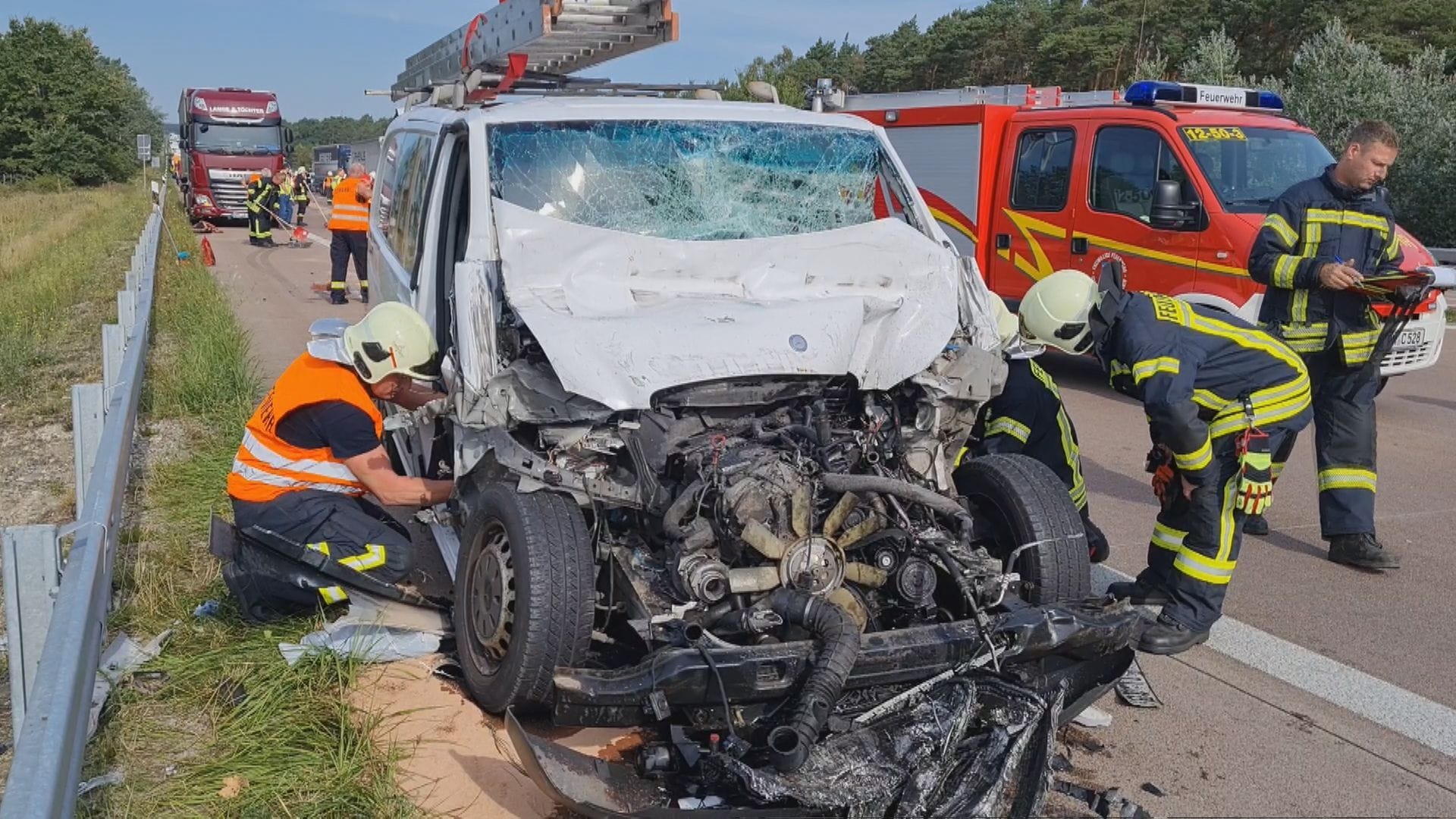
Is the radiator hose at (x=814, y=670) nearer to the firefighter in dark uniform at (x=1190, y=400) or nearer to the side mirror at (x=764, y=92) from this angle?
the firefighter in dark uniform at (x=1190, y=400)

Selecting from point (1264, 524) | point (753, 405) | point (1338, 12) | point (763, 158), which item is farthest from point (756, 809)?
point (1338, 12)

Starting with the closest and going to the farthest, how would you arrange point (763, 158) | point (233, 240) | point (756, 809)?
point (756, 809) → point (763, 158) → point (233, 240)

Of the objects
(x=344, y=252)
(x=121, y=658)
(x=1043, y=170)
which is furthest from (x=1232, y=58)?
(x=121, y=658)

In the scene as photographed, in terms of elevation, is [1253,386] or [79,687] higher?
[1253,386]

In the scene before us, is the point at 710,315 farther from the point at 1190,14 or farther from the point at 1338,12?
the point at 1190,14

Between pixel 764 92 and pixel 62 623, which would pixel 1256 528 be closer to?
pixel 764 92

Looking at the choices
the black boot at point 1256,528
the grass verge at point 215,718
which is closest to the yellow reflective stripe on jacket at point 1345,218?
the black boot at point 1256,528

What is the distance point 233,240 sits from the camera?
24922 millimetres

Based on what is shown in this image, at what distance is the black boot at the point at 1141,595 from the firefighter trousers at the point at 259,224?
20255 mm

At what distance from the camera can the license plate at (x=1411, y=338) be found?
826 cm

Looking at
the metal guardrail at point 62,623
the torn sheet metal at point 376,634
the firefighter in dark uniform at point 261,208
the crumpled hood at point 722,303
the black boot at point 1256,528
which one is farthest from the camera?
the firefighter in dark uniform at point 261,208

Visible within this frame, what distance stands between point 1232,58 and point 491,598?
2461 centimetres

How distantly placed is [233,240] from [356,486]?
74.3 ft

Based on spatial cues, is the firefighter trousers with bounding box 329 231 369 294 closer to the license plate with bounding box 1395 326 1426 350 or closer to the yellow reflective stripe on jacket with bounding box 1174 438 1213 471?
the license plate with bounding box 1395 326 1426 350
